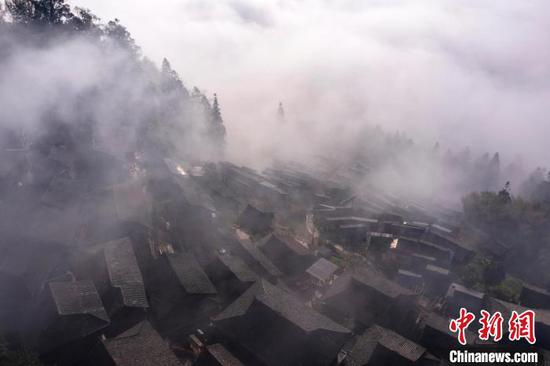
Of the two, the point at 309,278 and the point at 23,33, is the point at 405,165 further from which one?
the point at 23,33

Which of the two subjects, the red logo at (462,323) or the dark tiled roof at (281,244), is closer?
the red logo at (462,323)

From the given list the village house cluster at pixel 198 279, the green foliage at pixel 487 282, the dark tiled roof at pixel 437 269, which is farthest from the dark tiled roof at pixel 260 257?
the green foliage at pixel 487 282

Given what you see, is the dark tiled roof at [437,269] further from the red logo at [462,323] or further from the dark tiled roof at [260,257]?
the dark tiled roof at [260,257]

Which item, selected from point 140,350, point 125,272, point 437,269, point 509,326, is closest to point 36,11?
point 125,272

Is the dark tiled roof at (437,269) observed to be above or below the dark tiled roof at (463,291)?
above

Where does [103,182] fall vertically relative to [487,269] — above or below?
above

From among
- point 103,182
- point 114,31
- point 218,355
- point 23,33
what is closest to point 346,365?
point 218,355

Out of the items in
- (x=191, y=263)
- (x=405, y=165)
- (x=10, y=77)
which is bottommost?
(x=405, y=165)
